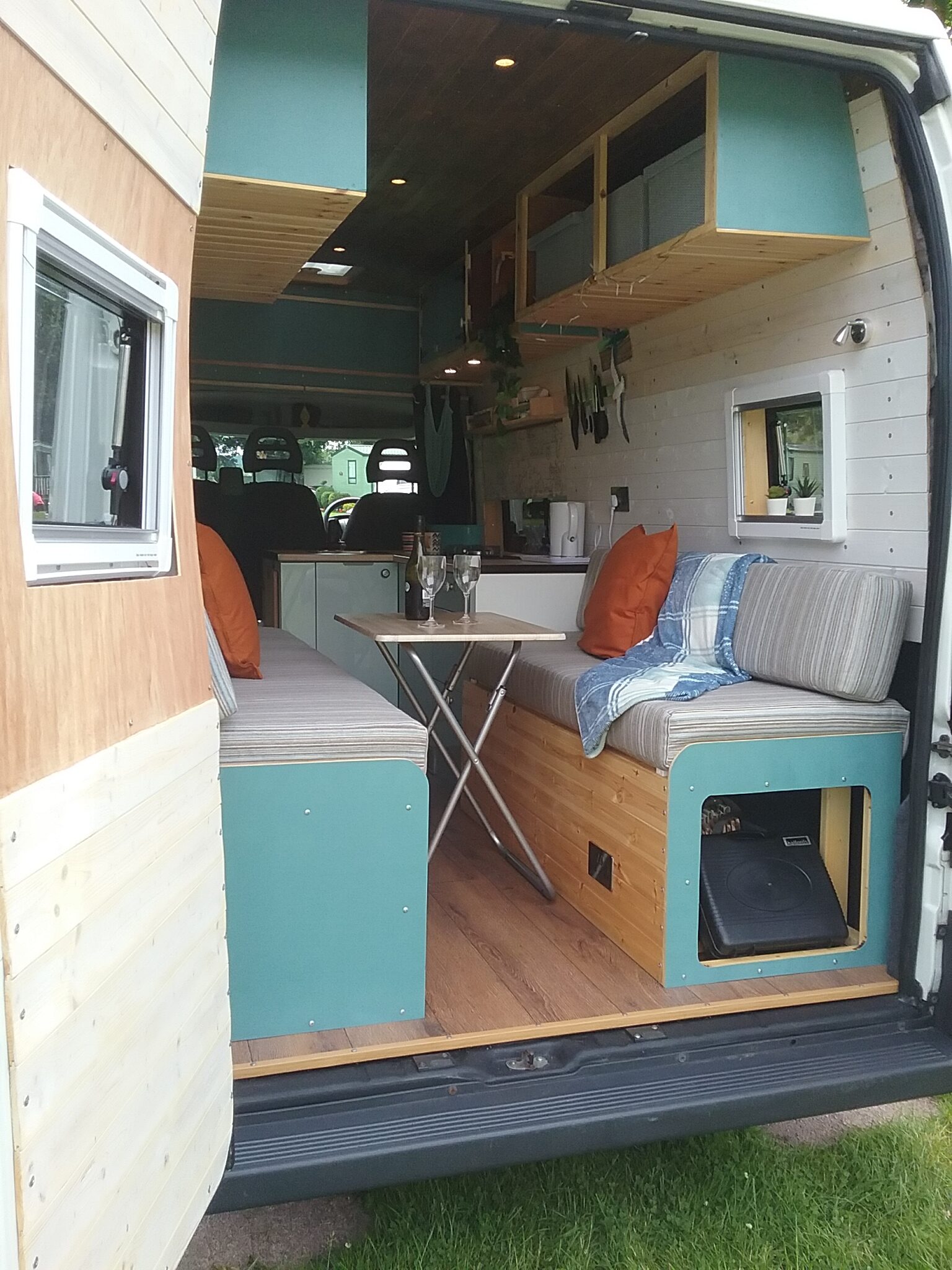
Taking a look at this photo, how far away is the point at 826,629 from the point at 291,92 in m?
1.78

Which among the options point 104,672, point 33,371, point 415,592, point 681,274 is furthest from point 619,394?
point 33,371

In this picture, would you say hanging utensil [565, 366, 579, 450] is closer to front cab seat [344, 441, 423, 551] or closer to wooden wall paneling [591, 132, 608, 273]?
wooden wall paneling [591, 132, 608, 273]

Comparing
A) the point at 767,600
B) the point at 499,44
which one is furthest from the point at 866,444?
the point at 499,44

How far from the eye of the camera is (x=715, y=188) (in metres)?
2.90

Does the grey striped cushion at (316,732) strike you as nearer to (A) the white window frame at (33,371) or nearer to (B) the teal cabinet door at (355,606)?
(A) the white window frame at (33,371)

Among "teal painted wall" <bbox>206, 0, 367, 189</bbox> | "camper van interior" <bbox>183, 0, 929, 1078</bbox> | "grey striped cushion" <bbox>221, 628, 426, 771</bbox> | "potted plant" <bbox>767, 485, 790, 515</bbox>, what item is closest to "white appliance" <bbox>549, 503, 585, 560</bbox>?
"camper van interior" <bbox>183, 0, 929, 1078</bbox>

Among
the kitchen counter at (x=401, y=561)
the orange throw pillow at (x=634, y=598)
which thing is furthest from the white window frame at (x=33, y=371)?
the kitchen counter at (x=401, y=561)

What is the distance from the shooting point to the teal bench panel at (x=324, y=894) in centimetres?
217

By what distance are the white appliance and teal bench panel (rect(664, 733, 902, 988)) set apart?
2.52 metres

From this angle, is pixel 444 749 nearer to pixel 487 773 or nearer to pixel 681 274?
pixel 487 773

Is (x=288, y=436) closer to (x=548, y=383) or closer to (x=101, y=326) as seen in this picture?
(x=548, y=383)

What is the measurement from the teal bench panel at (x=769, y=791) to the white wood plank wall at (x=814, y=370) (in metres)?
0.35

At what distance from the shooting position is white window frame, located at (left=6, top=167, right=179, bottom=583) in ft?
3.46

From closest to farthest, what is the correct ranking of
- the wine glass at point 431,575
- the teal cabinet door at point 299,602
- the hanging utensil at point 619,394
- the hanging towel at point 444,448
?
1. the wine glass at point 431,575
2. the hanging utensil at point 619,394
3. the teal cabinet door at point 299,602
4. the hanging towel at point 444,448
